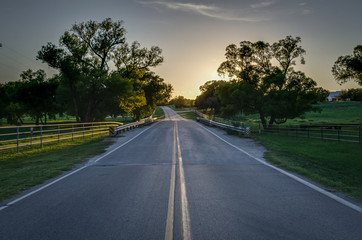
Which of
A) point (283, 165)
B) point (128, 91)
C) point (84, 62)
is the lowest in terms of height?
point (283, 165)

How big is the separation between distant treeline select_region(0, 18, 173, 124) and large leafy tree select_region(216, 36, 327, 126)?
14710 millimetres

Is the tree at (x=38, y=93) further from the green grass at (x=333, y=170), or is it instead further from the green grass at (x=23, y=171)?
the green grass at (x=333, y=170)

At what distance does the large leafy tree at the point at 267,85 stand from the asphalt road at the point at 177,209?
22.7 m

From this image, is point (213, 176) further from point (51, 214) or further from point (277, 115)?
point (277, 115)

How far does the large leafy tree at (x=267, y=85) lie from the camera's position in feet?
90.8

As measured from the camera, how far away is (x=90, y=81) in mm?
32781

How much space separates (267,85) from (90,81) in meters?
23.5

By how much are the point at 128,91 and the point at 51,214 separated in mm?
32183

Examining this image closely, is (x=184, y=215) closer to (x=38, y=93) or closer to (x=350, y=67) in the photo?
(x=350, y=67)

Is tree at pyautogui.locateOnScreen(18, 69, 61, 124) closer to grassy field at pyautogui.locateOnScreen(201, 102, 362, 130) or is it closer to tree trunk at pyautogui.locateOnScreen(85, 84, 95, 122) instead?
tree trunk at pyautogui.locateOnScreen(85, 84, 95, 122)

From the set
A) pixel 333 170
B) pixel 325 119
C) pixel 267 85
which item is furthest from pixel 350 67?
pixel 325 119

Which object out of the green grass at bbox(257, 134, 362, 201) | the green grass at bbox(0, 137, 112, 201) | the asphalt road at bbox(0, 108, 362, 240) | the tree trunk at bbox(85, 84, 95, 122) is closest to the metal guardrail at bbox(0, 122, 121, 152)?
the green grass at bbox(0, 137, 112, 201)

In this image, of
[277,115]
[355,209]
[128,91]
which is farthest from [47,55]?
[355,209]

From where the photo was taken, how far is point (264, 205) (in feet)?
16.0
